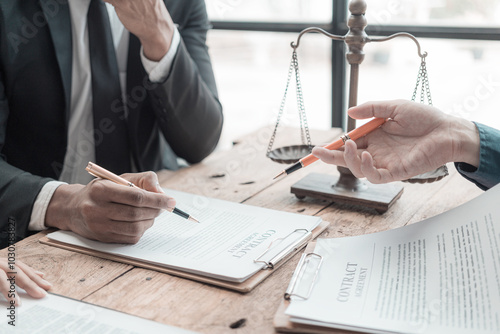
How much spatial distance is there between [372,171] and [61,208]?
618 mm

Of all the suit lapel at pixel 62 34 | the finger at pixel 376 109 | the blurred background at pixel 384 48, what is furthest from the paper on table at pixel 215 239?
the blurred background at pixel 384 48

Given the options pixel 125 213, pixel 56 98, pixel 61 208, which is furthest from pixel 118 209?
pixel 56 98

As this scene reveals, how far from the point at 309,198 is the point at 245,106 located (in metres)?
3.06

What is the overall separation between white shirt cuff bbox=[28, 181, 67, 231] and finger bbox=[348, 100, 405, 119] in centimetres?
65

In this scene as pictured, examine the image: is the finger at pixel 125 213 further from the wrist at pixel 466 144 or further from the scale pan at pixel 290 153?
the wrist at pixel 466 144

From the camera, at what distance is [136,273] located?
889 mm

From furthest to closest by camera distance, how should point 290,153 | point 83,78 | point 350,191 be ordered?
point 83,78 < point 290,153 < point 350,191

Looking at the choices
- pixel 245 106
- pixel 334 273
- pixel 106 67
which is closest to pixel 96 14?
pixel 106 67

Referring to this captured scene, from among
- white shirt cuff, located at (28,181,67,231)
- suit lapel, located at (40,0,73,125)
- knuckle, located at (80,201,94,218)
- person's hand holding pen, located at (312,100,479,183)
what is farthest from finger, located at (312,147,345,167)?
suit lapel, located at (40,0,73,125)

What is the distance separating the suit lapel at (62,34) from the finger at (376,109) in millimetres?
811

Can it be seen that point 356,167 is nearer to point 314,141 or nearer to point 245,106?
point 314,141

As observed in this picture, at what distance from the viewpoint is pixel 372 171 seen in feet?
3.32

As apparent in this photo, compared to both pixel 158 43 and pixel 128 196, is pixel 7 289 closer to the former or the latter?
pixel 128 196

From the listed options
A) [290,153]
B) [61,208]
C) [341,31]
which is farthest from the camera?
[341,31]
